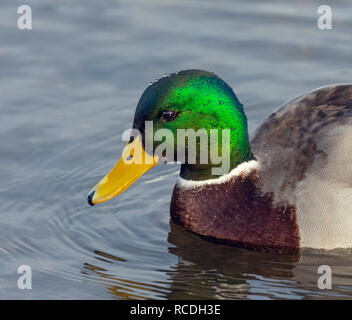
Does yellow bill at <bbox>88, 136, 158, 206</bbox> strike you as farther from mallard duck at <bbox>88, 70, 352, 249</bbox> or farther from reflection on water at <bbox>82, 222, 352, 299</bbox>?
reflection on water at <bbox>82, 222, 352, 299</bbox>

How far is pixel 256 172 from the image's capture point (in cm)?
735

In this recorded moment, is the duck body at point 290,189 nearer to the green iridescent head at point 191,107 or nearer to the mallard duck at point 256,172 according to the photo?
the mallard duck at point 256,172

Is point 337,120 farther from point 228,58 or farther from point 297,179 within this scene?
point 228,58

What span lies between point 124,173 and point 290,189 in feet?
3.88

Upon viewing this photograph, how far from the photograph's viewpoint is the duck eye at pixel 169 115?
700 centimetres

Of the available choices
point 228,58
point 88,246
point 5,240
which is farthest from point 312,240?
point 228,58

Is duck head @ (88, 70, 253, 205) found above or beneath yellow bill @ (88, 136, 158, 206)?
above

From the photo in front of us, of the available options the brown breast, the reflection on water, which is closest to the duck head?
the brown breast

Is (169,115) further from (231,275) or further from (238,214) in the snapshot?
(231,275)

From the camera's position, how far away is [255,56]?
10.0 m

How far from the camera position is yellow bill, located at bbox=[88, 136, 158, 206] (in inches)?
281

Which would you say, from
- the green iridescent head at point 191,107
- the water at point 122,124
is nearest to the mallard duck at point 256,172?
the green iridescent head at point 191,107

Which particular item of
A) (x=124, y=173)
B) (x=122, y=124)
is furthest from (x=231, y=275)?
(x=122, y=124)
